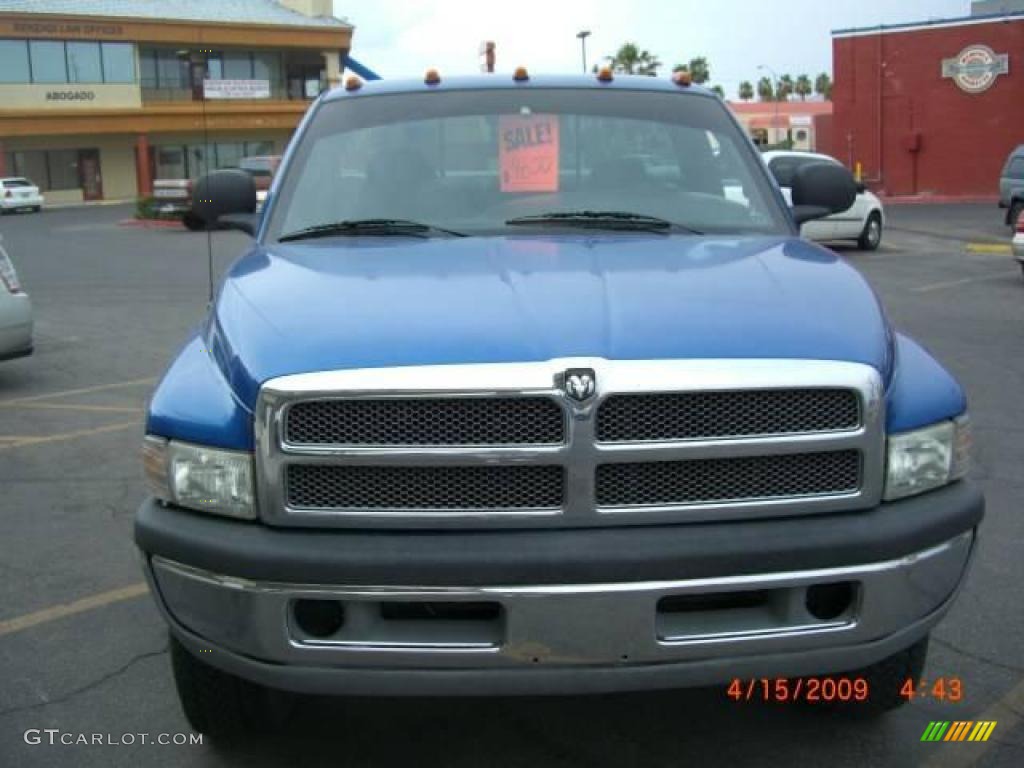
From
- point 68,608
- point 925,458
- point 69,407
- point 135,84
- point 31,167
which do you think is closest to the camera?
point 925,458

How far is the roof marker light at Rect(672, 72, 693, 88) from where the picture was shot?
4793 mm

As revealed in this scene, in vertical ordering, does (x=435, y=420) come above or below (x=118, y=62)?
below

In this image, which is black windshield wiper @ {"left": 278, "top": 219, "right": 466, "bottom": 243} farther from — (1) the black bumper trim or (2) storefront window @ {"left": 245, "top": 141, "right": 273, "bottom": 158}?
(2) storefront window @ {"left": 245, "top": 141, "right": 273, "bottom": 158}

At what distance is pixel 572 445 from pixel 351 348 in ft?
1.96

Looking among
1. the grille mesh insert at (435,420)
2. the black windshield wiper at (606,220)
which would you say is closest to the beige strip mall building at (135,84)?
→ the black windshield wiper at (606,220)

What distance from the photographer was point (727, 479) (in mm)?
2773

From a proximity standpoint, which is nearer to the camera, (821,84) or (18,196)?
(18,196)

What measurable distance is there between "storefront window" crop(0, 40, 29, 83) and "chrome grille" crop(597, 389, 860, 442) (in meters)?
54.9

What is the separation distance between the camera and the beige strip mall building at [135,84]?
51.6 metres

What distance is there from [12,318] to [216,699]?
6374mm

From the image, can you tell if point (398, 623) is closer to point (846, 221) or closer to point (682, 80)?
point (682, 80)

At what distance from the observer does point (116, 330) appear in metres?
12.4

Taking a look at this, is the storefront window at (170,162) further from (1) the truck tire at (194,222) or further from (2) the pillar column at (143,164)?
(1) the truck tire at (194,222)

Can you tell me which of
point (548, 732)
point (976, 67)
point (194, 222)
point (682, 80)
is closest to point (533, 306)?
point (548, 732)
